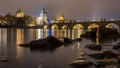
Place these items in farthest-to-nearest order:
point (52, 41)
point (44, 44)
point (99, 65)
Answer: point (52, 41), point (44, 44), point (99, 65)

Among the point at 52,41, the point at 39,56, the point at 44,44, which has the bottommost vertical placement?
the point at 39,56

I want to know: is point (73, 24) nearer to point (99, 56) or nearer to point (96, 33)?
point (96, 33)

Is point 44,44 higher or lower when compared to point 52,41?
lower

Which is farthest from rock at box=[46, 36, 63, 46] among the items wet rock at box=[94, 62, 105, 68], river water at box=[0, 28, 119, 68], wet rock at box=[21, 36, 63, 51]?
wet rock at box=[94, 62, 105, 68]

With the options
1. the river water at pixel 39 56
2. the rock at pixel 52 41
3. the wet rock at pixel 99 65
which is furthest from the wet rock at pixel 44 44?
the wet rock at pixel 99 65

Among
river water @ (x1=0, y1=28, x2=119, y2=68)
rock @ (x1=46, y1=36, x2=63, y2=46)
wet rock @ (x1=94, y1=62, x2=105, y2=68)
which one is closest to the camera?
wet rock @ (x1=94, y1=62, x2=105, y2=68)

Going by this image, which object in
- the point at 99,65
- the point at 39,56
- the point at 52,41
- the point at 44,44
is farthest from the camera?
the point at 52,41

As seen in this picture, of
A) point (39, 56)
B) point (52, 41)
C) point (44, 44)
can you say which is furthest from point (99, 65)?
point (52, 41)

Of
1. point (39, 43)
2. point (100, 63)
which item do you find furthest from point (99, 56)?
point (39, 43)

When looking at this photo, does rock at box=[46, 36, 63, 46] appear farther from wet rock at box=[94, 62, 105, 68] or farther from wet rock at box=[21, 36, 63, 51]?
→ wet rock at box=[94, 62, 105, 68]

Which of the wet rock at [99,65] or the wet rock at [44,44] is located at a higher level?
the wet rock at [44,44]

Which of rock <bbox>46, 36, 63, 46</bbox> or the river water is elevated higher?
rock <bbox>46, 36, 63, 46</bbox>

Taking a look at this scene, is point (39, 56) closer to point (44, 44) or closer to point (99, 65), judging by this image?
point (44, 44)

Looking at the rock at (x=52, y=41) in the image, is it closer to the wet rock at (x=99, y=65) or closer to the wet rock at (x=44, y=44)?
the wet rock at (x=44, y=44)
